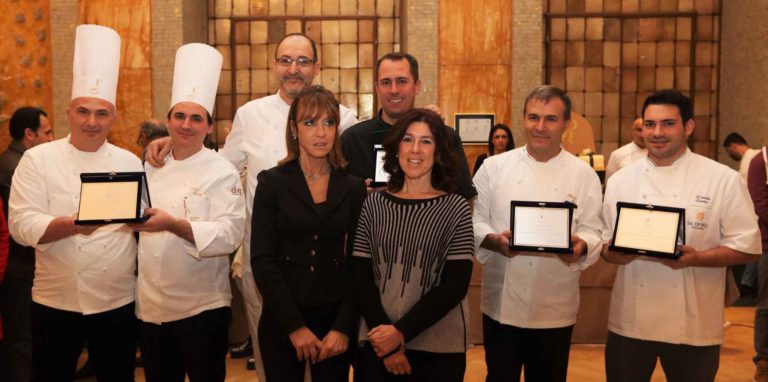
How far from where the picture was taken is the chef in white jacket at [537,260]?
2824mm

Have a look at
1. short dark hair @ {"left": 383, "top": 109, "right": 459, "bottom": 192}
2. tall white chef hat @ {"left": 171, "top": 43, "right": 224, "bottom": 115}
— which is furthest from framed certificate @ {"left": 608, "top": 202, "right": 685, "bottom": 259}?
tall white chef hat @ {"left": 171, "top": 43, "right": 224, "bottom": 115}

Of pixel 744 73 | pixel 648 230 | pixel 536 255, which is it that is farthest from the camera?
pixel 744 73

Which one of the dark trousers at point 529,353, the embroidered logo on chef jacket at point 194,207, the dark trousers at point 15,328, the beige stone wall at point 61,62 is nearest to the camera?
the embroidered logo on chef jacket at point 194,207

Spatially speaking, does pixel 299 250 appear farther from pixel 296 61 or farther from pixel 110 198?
pixel 296 61

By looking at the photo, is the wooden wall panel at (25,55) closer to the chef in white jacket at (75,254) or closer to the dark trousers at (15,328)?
the dark trousers at (15,328)

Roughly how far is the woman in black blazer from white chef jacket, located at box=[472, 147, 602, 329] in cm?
69

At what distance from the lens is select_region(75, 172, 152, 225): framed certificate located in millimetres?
2504

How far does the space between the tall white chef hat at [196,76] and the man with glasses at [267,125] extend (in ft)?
0.86

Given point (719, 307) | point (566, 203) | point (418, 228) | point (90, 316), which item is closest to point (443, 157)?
point (418, 228)

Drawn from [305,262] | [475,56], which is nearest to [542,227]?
[305,262]

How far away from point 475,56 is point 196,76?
490cm

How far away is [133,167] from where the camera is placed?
2889mm

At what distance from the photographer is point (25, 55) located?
7.75 meters

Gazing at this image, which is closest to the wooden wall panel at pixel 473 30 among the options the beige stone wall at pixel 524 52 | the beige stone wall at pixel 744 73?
the beige stone wall at pixel 524 52
